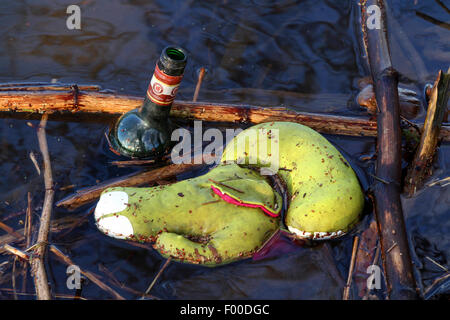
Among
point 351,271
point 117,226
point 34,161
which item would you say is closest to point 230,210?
point 117,226

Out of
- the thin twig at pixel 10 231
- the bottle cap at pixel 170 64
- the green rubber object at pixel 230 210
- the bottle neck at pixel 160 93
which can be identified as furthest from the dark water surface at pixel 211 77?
the bottle cap at pixel 170 64

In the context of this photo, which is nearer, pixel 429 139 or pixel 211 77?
pixel 429 139

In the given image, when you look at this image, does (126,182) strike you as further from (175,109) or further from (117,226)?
(175,109)

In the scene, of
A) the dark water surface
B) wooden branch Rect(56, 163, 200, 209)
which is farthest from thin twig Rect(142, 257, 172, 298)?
wooden branch Rect(56, 163, 200, 209)

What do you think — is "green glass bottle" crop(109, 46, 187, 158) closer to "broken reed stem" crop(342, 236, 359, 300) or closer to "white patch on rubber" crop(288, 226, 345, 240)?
"white patch on rubber" crop(288, 226, 345, 240)

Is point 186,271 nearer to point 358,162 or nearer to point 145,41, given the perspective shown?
point 358,162

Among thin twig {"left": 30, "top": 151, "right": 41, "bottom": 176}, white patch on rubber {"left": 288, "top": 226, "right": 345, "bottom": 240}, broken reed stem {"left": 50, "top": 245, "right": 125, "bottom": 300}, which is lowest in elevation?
broken reed stem {"left": 50, "top": 245, "right": 125, "bottom": 300}
